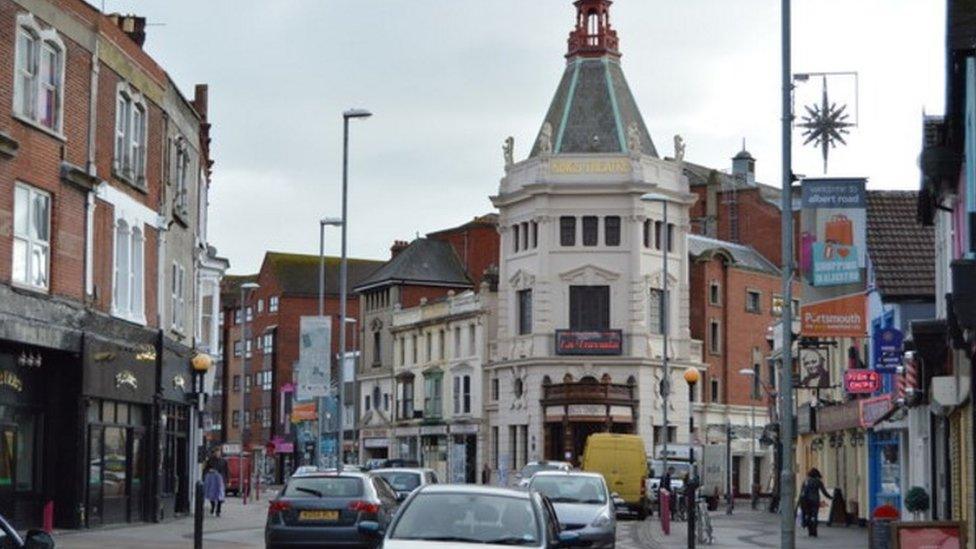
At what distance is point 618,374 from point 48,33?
58.3 meters

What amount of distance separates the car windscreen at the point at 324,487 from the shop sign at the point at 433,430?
234 feet

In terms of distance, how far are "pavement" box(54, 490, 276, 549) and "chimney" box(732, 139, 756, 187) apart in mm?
68706

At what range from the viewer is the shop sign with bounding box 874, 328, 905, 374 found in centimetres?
3912

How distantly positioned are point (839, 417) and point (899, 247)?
779 centimetres

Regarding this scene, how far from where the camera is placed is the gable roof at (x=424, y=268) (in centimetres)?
10631

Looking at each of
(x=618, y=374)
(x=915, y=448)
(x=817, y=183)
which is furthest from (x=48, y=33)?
(x=618, y=374)

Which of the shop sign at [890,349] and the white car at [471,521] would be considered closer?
the white car at [471,521]

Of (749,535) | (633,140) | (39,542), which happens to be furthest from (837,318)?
(633,140)

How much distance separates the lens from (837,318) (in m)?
34.2

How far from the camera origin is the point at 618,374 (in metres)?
Result: 87.8

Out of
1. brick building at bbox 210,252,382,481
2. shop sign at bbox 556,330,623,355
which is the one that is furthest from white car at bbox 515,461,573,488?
brick building at bbox 210,252,382,481

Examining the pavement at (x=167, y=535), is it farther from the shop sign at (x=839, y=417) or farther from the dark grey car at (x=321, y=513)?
the shop sign at (x=839, y=417)

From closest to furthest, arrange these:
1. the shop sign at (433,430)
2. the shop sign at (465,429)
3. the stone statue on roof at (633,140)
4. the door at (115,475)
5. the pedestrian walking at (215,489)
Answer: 1. the door at (115,475)
2. the pedestrian walking at (215,489)
3. the stone statue on roof at (633,140)
4. the shop sign at (465,429)
5. the shop sign at (433,430)

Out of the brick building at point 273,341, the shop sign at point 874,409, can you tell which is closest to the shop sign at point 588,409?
the brick building at point 273,341
